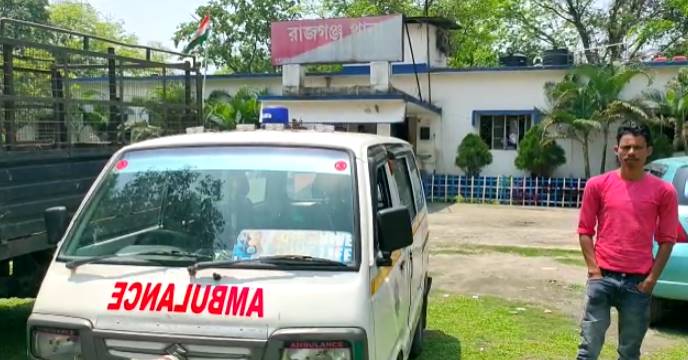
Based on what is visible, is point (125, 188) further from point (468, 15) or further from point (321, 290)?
point (468, 15)

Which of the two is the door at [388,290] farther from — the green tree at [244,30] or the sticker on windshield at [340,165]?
the green tree at [244,30]

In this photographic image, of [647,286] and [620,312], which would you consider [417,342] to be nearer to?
[620,312]

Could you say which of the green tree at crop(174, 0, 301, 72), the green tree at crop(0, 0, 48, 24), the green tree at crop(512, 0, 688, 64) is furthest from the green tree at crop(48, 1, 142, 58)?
the green tree at crop(512, 0, 688, 64)

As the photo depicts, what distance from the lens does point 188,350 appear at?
2.83m

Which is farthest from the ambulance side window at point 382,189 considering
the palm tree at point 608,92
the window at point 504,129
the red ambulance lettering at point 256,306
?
the window at point 504,129

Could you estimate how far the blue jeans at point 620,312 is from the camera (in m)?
4.09

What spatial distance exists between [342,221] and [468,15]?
3364cm

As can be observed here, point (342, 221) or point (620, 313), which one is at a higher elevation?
point (342, 221)

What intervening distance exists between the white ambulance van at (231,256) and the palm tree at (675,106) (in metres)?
16.4

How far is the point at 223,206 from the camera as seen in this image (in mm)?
3389

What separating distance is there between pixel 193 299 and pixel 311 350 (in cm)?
57

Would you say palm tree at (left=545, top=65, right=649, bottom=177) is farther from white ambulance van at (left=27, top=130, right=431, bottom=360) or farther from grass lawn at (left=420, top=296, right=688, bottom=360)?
white ambulance van at (left=27, top=130, right=431, bottom=360)

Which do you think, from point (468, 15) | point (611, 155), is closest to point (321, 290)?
point (611, 155)

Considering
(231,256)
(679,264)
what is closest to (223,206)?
(231,256)
